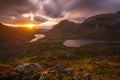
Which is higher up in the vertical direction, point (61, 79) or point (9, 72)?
point (9, 72)

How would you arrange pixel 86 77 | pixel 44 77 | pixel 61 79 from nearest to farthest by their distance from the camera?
pixel 44 77, pixel 61 79, pixel 86 77

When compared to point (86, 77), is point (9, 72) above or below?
above

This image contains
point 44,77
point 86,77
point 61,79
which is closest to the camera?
point 44,77

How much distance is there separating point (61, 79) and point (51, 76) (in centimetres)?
1015

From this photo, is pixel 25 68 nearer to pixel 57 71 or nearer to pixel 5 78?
pixel 5 78

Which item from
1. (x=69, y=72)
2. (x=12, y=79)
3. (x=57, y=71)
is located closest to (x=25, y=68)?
(x=12, y=79)

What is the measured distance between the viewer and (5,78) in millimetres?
152375

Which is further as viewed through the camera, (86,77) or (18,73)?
(86,77)

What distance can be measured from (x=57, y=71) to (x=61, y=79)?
18780 millimetres

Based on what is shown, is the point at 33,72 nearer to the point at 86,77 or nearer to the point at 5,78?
the point at 5,78

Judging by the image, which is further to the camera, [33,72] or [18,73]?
[33,72]

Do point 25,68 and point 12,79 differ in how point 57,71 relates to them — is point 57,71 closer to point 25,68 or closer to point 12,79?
point 25,68

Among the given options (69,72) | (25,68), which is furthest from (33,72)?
(69,72)

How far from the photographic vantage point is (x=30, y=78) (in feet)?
517
